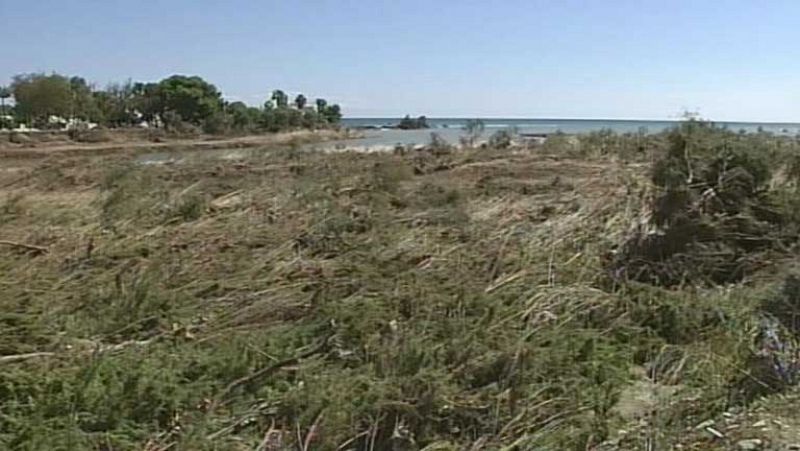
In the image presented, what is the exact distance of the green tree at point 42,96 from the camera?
5719cm

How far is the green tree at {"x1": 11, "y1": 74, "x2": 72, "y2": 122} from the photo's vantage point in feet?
188

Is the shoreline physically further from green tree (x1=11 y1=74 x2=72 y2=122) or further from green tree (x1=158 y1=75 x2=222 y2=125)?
green tree (x1=158 y1=75 x2=222 y2=125)

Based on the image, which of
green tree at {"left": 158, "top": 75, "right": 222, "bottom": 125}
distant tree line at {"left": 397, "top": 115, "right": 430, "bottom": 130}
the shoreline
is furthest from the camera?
distant tree line at {"left": 397, "top": 115, "right": 430, "bottom": 130}

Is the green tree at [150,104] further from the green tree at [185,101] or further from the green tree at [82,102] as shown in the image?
the green tree at [82,102]

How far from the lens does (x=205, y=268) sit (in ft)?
27.4

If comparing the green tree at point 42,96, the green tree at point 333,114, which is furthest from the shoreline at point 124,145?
the green tree at point 333,114

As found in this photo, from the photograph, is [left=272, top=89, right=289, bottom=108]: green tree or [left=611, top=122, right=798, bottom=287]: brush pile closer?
[left=611, top=122, right=798, bottom=287]: brush pile

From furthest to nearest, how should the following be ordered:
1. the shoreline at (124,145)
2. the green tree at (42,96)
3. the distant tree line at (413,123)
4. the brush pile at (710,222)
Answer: the distant tree line at (413,123), the green tree at (42,96), the shoreline at (124,145), the brush pile at (710,222)

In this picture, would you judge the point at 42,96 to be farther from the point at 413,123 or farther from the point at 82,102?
the point at 413,123

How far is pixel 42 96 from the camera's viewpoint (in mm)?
57188

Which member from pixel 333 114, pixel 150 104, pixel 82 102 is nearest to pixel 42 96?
pixel 82 102

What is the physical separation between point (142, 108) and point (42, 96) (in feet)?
42.5

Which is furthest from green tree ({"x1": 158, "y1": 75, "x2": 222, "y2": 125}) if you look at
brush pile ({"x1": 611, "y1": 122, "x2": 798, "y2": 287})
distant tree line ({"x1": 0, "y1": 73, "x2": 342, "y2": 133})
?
brush pile ({"x1": 611, "y1": 122, "x2": 798, "y2": 287})

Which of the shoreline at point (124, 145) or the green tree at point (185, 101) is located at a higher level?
the green tree at point (185, 101)
